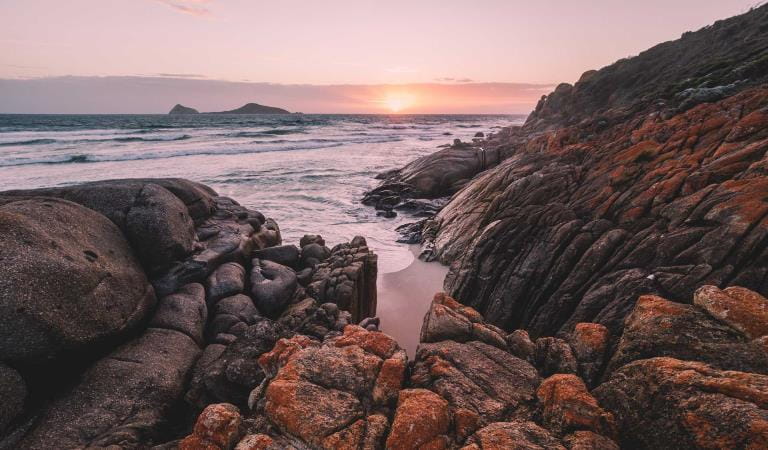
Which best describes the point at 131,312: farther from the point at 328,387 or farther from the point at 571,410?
the point at 571,410

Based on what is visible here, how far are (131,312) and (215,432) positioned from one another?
217 inches

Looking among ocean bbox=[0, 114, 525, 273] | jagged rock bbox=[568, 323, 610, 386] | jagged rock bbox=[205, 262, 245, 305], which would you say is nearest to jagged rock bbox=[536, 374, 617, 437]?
jagged rock bbox=[568, 323, 610, 386]

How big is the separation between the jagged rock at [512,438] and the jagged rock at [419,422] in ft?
1.46

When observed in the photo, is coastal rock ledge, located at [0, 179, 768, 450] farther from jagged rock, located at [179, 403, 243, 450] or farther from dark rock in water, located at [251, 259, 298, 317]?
dark rock in water, located at [251, 259, 298, 317]

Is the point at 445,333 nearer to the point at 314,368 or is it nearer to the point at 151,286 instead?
the point at 314,368

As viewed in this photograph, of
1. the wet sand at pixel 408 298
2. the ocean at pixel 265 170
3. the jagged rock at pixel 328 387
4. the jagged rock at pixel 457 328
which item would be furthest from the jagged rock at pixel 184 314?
the ocean at pixel 265 170

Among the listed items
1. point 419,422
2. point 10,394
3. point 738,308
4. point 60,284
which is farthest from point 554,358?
point 60,284

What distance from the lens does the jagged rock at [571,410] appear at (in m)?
4.86

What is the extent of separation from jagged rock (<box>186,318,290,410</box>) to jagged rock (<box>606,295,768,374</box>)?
20.9ft

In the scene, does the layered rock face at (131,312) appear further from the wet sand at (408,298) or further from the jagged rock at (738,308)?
the jagged rock at (738,308)

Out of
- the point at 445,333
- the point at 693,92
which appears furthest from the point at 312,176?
the point at 445,333

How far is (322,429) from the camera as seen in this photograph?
16.6ft

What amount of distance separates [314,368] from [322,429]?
47.5 inches

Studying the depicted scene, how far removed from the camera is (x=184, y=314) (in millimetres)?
10109
